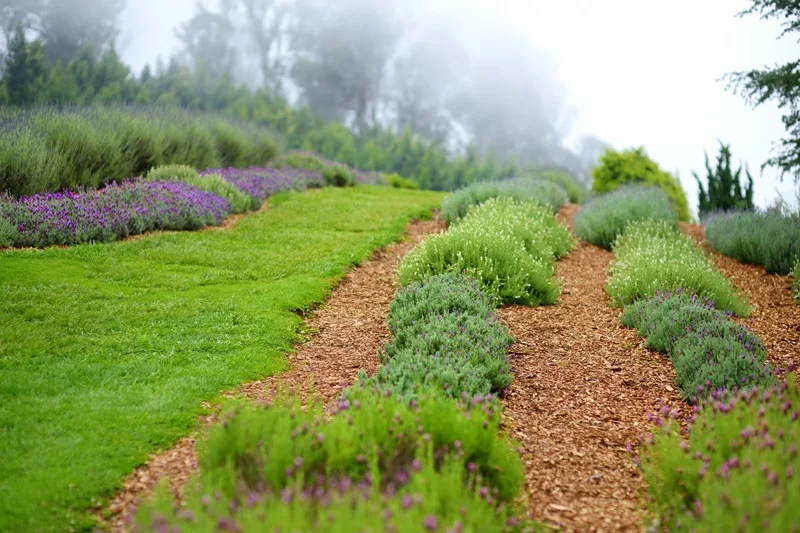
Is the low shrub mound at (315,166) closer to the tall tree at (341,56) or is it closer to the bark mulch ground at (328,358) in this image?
the bark mulch ground at (328,358)

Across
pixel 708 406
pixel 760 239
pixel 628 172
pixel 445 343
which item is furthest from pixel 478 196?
pixel 708 406

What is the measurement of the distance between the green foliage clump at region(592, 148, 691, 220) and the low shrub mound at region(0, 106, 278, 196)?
32.8 ft

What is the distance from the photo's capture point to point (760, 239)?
993 cm

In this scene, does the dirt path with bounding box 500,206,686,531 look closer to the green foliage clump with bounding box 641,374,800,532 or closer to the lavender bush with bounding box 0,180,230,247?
the green foliage clump with bounding box 641,374,800,532

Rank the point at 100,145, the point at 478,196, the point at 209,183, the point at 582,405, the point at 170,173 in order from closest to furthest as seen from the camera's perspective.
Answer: the point at 582,405
the point at 100,145
the point at 209,183
the point at 170,173
the point at 478,196

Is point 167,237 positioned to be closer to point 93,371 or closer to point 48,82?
point 93,371

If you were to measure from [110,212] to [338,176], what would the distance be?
9.46m

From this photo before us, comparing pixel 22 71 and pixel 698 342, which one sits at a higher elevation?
pixel 22 71

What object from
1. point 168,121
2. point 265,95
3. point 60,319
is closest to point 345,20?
point 265,95

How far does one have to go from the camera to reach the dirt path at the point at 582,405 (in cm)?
372

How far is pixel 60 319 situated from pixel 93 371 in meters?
1.26

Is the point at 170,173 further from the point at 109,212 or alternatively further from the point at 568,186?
the point at 568,186

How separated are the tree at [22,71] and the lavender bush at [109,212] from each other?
555 inches

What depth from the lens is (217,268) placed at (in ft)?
27.3
